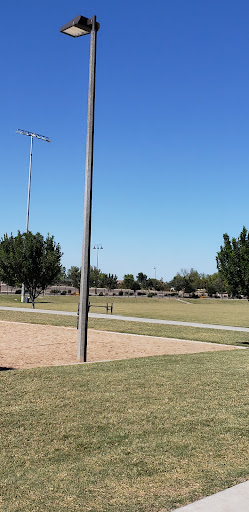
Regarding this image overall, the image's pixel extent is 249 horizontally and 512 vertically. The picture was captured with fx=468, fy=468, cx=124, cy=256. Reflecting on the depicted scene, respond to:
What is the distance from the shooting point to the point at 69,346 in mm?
15141

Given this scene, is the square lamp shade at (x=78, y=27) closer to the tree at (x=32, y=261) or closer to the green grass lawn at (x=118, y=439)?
the green grass lawn at (x=118, y=439)

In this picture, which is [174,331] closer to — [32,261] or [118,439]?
[118,439]

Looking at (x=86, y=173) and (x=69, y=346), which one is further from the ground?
(x=86, y=173)

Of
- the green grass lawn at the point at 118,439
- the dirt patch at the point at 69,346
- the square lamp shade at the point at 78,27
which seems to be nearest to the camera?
the green grass lawn at the point at 118,439

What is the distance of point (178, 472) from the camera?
180 inches

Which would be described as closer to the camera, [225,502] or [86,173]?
[225,502]

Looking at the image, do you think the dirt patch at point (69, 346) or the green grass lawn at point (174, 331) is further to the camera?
the green grass lawn at point (174, 331)

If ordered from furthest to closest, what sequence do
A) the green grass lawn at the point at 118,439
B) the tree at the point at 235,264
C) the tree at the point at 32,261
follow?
1. the tree at the point at 32,261
2. the tree at the point at 235,264
3. the green grass lawn at the point at 118,439

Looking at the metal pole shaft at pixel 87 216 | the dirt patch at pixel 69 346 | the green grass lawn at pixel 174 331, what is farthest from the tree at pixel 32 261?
the metal pole shaft at pixel 87 216

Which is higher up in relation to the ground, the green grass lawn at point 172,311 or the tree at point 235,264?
the tree at point 235,264

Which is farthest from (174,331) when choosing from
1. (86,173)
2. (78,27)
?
(78,27)

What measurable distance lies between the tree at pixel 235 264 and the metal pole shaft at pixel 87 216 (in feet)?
22.9

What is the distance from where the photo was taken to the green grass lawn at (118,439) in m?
4.12

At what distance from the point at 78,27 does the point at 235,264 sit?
31.6ft
